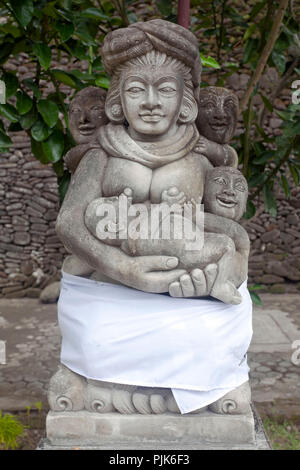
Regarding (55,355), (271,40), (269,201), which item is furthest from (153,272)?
(55,355)

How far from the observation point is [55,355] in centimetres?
426

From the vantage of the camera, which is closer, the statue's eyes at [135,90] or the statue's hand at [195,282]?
the statue's hand at [195,282]

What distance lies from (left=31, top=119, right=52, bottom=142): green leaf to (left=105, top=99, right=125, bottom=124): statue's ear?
418mm

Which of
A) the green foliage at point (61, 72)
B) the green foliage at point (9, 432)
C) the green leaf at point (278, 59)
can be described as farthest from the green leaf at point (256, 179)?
the green foliage at point (9, 432)

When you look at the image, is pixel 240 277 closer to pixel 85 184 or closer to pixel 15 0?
pixel 85 184

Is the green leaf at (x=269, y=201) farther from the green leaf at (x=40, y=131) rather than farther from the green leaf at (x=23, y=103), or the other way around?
the green leaf at (x=23, y=103)

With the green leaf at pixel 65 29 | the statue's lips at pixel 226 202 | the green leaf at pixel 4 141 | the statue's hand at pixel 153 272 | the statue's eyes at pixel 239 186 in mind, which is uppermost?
the green leaf at pixel 65 29

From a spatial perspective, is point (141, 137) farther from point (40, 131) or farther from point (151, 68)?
point (40, 131)

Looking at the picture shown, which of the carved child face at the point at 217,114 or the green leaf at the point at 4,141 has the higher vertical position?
the carved child face at the point at 217,114

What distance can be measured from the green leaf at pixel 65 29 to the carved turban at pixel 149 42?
0.37 m

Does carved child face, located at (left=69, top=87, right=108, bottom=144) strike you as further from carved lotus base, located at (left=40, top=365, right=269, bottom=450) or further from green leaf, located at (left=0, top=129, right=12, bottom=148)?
carved lotus base, located at (left=40, top=365, right=269, bottom=450)

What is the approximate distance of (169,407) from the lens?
1.96 meters

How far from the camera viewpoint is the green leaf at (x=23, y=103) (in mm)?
2402

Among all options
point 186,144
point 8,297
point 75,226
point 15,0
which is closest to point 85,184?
point 75,226
